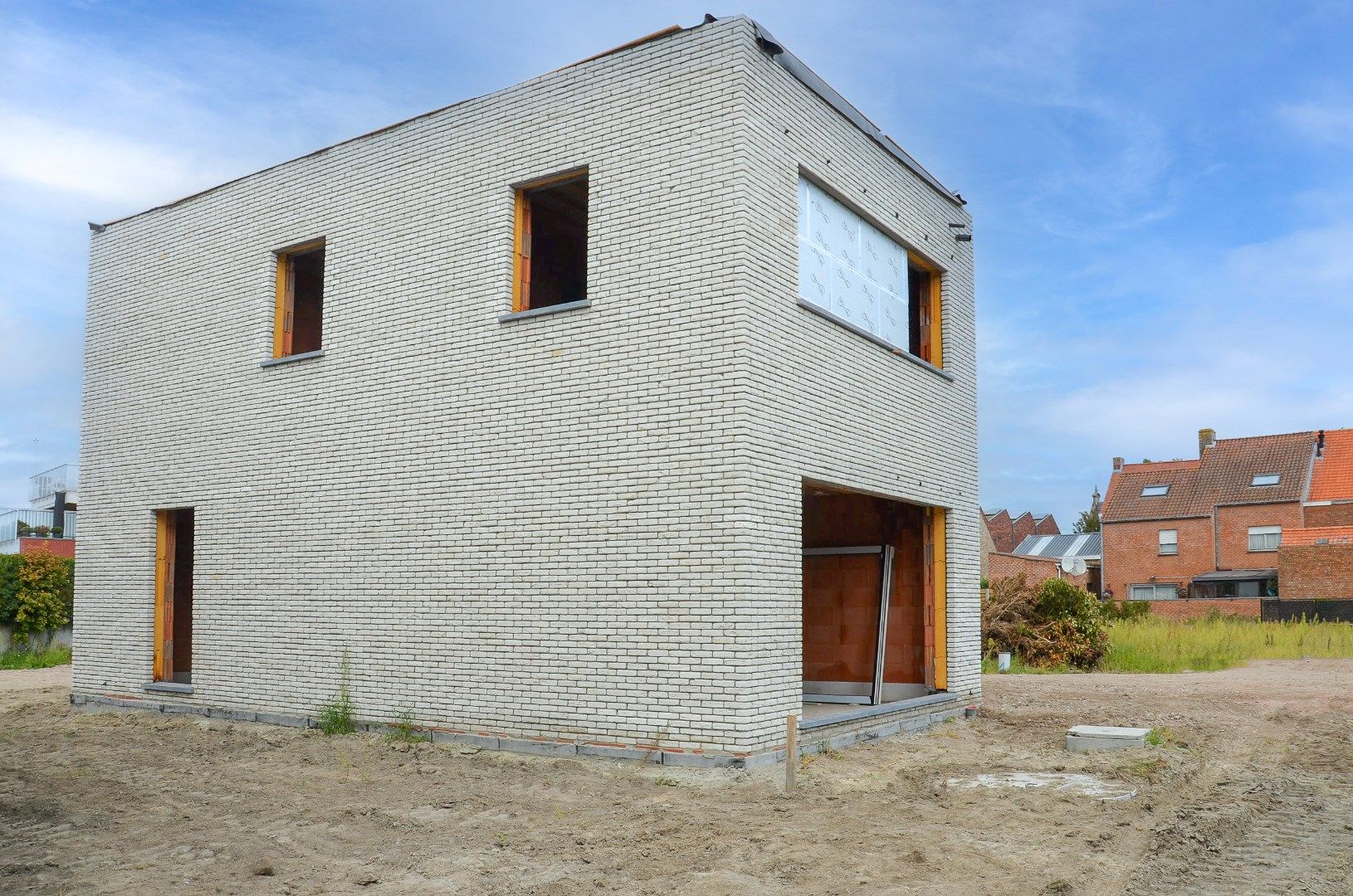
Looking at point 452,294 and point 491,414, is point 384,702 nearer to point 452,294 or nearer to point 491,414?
point 491,414

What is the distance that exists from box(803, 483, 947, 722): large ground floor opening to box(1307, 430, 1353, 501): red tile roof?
35.1 m

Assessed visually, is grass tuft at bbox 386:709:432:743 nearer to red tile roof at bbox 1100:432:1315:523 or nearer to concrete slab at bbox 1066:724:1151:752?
concrete slab at bbox 1066:724:1151:752

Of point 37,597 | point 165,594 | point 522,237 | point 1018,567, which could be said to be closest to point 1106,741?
point 522,237

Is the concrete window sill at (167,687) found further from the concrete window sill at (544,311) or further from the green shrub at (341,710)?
the concrete window sill at (544,311)

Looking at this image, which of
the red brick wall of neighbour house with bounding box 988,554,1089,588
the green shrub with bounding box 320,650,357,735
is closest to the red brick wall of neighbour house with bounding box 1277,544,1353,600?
the red brick wall of neighbour house with bounding box 988,554,1089,588

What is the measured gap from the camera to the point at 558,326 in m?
10.3

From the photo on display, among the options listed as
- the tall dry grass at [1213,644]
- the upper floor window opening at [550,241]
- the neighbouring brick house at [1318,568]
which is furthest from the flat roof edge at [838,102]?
the neighbouring brick house at [1318,568]

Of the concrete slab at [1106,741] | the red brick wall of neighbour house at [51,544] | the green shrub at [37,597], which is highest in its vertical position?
the red brick wall of neighbour house at [51,544]

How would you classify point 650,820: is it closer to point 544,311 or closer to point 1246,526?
point 544,311

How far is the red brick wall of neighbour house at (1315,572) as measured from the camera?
34.6 metres

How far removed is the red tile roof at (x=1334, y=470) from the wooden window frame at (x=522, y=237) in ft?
131

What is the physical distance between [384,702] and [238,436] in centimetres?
389

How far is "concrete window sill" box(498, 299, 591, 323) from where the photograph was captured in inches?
399

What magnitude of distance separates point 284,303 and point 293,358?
39.7 inches
